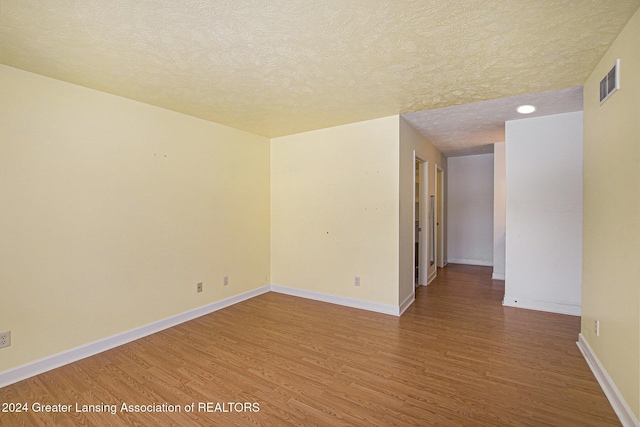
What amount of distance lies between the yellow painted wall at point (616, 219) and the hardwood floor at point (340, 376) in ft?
1.30

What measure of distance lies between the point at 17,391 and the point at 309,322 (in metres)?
2.47

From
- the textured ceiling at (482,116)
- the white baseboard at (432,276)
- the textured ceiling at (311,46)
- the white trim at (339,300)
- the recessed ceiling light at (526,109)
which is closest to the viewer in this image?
the textured ceiling at (311,46)

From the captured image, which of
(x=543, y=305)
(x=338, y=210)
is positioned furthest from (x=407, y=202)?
(x=543, y=305)

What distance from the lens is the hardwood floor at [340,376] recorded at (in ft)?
6.11

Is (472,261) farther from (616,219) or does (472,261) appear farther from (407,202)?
(616,219)

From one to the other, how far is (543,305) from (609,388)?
1.87 metres

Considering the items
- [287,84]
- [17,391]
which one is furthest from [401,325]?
[17,391]

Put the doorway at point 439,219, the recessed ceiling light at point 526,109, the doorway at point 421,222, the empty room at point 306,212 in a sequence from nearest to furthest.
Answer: the empty room at point 306,212 < the recessed ceiling light at point 526,109 < the doorway at point 421,222 < the doorway at point 439,219

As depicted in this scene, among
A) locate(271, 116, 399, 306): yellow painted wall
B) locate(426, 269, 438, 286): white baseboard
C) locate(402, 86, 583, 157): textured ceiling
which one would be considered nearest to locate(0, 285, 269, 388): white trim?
locate(271, 116, 399, 306): yellow painted wall

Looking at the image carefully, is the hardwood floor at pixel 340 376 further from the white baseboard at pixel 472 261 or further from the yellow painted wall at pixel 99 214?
the white baseboard at pixel 472 261

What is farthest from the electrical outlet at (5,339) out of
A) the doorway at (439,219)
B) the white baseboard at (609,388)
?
the doorway at (439,219)

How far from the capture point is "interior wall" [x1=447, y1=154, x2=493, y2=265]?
646 centimetres

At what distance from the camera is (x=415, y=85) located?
262 centimetres

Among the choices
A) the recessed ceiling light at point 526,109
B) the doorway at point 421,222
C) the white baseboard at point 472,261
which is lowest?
the white baseboard at point 472,261
